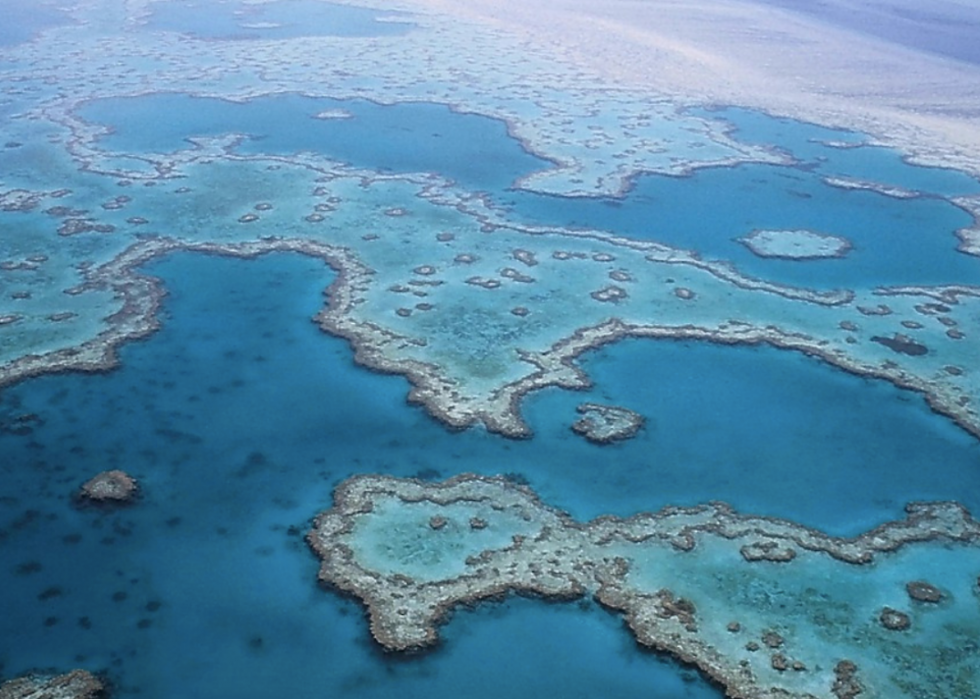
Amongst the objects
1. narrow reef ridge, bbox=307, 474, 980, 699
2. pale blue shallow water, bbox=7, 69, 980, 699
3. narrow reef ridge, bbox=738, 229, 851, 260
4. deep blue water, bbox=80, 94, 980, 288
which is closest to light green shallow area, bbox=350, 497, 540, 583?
narrow reef ridge, bbox=307, 474, 980, 699

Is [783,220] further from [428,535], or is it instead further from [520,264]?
[428,535]

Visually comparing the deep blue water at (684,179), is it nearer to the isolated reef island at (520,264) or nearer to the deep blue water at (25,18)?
the isolated reef island at (520,264)

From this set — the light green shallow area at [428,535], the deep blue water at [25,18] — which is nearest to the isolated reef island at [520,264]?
the light green shallow area at [428,535]

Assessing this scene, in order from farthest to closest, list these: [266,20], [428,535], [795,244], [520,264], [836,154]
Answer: [266,20], [836,154], [795,244], [520,264], [428,535]

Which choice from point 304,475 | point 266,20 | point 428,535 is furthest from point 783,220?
point 266,20

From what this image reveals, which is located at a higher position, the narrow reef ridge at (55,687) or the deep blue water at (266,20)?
the deep blue water at (266,20)

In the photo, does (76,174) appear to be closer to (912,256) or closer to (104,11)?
(912,256)
